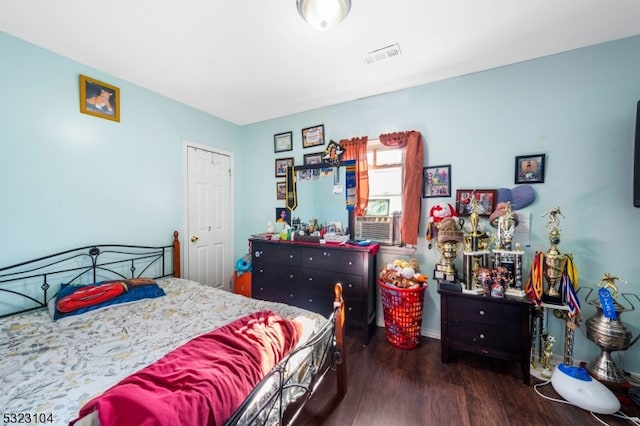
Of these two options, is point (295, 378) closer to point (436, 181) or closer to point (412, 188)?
point (412, 188)

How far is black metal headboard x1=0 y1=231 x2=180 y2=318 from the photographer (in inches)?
74.8

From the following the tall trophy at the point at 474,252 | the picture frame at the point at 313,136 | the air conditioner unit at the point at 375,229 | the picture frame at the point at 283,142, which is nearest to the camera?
the tall trophy at the point at 474,252

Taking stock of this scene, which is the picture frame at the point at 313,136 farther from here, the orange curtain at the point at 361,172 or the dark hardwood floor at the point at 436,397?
the dark hardwood floor at the point at 436,397

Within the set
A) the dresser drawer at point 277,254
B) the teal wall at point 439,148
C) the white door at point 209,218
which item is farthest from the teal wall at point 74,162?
the dresser drawer at point 277,254

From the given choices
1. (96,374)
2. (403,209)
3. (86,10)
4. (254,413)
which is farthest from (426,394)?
(86,10)

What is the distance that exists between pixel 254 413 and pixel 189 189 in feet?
9.39

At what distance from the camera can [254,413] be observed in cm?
99

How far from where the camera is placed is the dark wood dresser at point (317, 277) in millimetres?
2447

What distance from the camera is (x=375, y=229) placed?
280 centimetres

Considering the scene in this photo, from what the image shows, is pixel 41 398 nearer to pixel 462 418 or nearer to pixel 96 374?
pixel 96 374

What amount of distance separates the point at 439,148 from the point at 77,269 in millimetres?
3775

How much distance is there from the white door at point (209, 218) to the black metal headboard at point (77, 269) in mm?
324

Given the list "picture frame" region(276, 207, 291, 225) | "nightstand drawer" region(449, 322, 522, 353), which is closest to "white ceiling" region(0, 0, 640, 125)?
"picture frame" region(276, 207, 291, 225)

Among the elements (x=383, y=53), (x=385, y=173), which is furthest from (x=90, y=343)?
(x=383, y=53)
